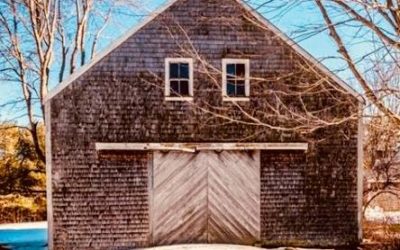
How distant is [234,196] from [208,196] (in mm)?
657

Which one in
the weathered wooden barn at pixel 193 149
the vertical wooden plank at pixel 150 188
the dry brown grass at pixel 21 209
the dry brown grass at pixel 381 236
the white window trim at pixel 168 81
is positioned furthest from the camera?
the dry brown grass at pixel 21 209

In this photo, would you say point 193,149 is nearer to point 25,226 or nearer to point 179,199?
point 179,199

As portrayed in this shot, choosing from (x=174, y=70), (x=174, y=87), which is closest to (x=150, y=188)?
(x=174, y=87)

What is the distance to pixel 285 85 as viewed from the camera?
1341 centimetres

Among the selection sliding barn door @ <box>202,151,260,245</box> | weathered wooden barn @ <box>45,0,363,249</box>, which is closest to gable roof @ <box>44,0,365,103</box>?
weathered wooden barn @ <box>45,0,363,249</box>

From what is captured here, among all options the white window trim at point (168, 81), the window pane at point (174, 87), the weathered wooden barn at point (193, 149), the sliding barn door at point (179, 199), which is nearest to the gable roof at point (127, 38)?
the weathered wooden barn at point (193, 149)

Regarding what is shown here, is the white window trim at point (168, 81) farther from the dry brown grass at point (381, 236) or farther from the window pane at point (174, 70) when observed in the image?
the dry brown grass at point (381, 236)

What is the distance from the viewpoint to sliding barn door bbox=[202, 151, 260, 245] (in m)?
13.2

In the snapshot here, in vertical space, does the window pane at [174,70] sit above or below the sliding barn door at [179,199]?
above

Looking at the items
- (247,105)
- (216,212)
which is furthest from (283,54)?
(216,212)

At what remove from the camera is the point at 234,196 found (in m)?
13.3

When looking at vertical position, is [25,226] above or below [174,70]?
below

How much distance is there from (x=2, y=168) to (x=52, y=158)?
10756mm

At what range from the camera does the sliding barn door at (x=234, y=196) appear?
521 inches
